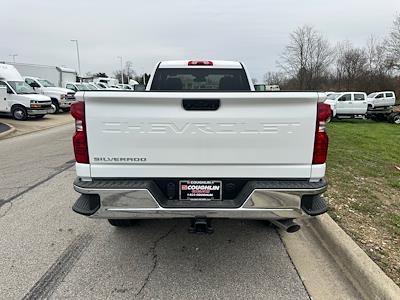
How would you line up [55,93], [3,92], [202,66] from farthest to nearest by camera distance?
[55,93] < [3,92] < [202,66]

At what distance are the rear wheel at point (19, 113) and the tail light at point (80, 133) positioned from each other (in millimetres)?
17096

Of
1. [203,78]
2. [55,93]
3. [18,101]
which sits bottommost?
[18,101]

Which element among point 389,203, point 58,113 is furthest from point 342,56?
point 389,203

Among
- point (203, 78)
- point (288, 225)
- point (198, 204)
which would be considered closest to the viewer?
point (198, 204)

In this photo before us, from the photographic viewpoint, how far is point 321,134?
2.66m

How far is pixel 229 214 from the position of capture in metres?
2.70

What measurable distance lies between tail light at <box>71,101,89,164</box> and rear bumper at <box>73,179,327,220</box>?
228mm

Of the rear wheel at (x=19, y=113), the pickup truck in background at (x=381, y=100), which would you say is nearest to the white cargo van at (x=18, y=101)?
the rear wheel at (x=19, y=113)

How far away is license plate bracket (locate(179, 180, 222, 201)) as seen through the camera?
275 centimetres

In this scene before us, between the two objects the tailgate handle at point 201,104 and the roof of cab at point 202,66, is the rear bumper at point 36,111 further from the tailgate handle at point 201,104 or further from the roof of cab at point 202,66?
the tailgate handle at point 201,104

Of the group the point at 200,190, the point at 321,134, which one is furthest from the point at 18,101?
the point at 321,134

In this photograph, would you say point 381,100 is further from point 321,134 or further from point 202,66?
point 321,134

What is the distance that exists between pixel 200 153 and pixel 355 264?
1.82 meters

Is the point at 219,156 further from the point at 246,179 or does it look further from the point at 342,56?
the point at 342,56
